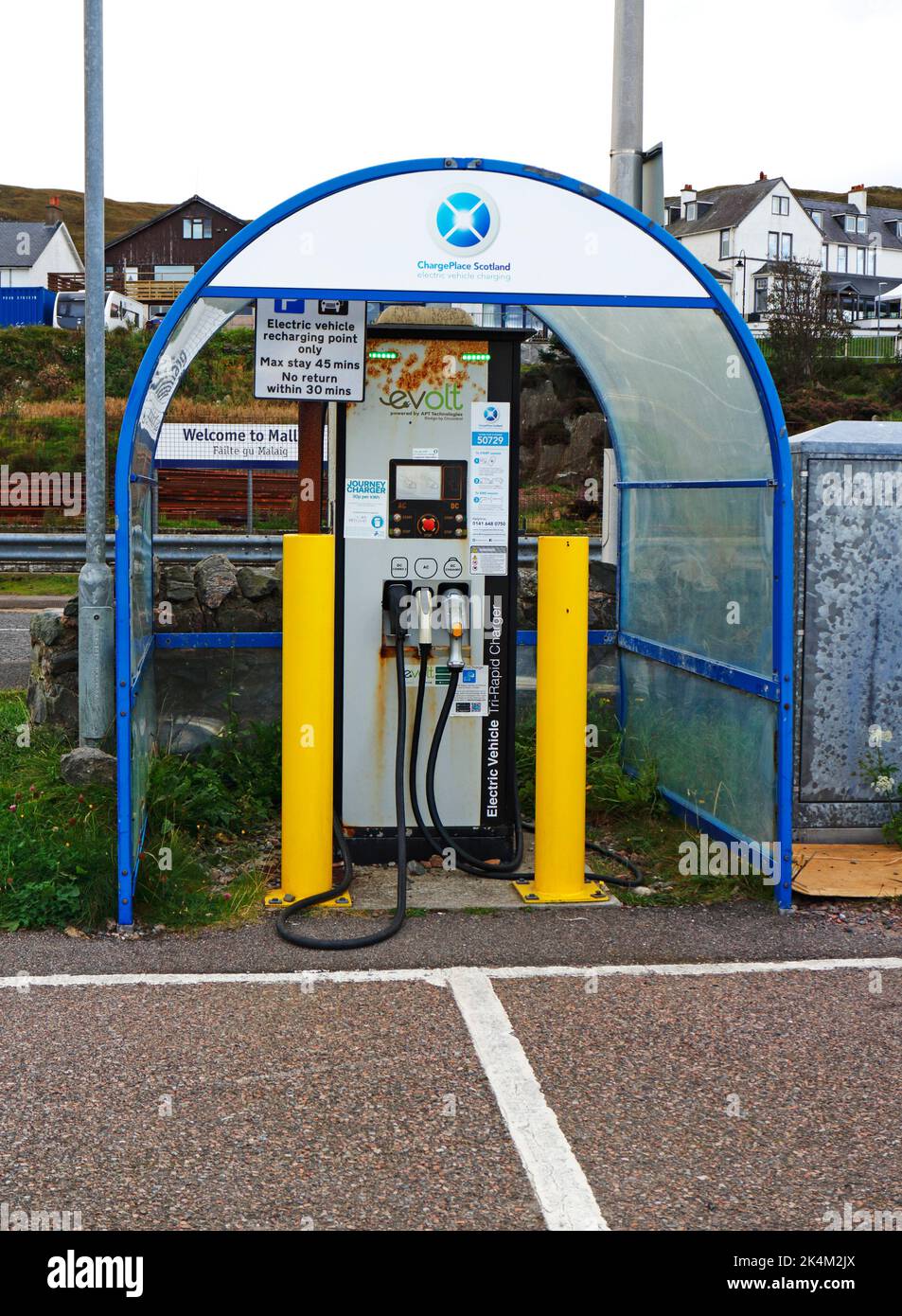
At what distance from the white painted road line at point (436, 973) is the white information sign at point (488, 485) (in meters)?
1.91

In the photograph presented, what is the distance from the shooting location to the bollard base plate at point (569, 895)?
5703 mm

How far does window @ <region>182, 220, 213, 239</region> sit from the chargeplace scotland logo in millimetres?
64749

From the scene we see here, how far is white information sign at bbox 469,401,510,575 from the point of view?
5.96m

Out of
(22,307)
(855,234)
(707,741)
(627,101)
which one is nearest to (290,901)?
(707,741)

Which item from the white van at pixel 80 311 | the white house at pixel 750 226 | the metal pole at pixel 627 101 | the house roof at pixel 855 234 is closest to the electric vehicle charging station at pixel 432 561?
the metal pole at pixel 627 101

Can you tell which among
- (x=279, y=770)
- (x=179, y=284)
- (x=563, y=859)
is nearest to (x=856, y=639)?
(x=563, y=859)

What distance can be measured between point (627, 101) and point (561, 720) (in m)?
4.02

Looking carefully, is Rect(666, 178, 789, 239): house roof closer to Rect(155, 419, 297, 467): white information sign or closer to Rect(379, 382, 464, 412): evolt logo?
Rect(155, 419, 297, 467): white information sign

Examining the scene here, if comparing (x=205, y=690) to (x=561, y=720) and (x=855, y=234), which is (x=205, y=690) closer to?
(x=561, y=720)

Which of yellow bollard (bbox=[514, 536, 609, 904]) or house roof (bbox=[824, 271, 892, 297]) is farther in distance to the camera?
house roof (bbox=[824, 271, 892, 297])

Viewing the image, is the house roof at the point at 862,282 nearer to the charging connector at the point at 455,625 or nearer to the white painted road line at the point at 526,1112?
the charging connector at the point at 455,625

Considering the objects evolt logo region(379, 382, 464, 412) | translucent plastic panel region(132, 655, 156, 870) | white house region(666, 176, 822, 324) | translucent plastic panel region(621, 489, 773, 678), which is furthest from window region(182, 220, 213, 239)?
evolt logo region(379, 382, 464, 412)
